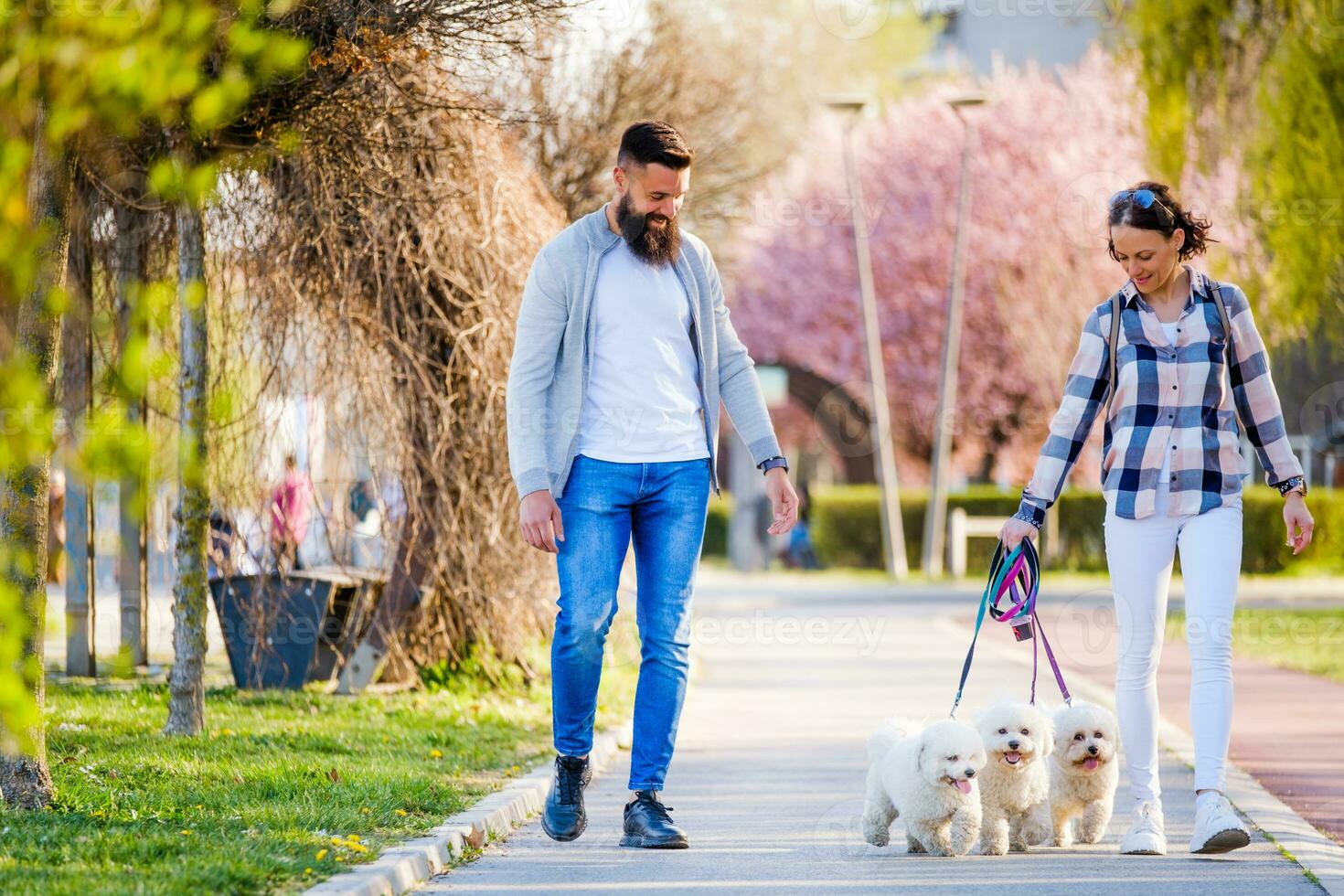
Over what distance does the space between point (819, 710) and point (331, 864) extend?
566cm

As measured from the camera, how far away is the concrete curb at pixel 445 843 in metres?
4.53

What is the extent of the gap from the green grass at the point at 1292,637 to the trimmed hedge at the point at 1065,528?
634 centimetres

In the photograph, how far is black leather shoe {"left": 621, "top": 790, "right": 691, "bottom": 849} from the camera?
5.38m

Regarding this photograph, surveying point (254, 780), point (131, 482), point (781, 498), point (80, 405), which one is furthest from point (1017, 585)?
point (80, 405)

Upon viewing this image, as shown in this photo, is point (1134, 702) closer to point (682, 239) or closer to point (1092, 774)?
point (1092, 774)

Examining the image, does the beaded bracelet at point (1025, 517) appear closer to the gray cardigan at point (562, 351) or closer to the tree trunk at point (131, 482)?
the gray cardigan at point (562, 351)

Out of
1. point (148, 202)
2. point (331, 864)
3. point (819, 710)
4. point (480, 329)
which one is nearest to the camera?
point (331, 864)

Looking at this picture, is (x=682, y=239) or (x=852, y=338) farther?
(x=852, y=338)

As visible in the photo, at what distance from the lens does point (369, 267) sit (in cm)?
870

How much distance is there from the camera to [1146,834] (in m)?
5.30

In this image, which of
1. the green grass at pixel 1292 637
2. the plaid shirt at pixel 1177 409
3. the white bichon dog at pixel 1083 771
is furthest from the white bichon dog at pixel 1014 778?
the green grass at pixel 1292 637

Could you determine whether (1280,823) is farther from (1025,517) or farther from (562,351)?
(562,351)

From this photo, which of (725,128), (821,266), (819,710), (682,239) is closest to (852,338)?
(821,266)

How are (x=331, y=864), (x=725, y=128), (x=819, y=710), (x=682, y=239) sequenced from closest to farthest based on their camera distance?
(x=331, y=864) → (x=682, y=239) → (x=819, y=710) → (x=725, y=128)
